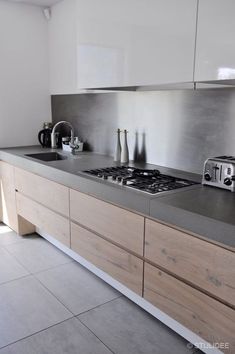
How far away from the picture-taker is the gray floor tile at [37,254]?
2.66 metres

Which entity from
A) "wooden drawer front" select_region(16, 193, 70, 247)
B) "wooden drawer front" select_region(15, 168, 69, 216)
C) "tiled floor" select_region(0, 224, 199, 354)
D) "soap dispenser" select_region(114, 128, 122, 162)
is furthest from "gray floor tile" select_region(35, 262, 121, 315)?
"soap dispenser" select_region(114, 128, 122, 162)

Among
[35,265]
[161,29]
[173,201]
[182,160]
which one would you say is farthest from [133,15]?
[35,265]

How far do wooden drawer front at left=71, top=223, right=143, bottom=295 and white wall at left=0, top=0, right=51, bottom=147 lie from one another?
5.54ft

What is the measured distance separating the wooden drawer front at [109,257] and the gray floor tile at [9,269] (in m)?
0.56

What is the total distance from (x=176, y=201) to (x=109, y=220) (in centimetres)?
51

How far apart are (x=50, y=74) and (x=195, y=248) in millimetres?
2824

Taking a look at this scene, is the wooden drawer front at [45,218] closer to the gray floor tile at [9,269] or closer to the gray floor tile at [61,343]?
the gray floor tile at [9,269]

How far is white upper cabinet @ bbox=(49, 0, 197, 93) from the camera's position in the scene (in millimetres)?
1616

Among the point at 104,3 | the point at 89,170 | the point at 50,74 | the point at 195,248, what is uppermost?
the point at 104,3

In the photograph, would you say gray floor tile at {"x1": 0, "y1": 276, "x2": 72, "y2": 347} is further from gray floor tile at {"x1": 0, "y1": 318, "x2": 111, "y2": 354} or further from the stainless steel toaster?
the stainless steel toaster

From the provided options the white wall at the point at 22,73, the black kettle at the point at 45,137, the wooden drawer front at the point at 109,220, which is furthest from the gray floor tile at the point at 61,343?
the white wall at the point at 22,73

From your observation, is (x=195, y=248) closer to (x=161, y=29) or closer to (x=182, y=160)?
(x=182, y=160)

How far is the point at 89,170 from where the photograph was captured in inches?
90.1

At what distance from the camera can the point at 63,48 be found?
3209 mm
